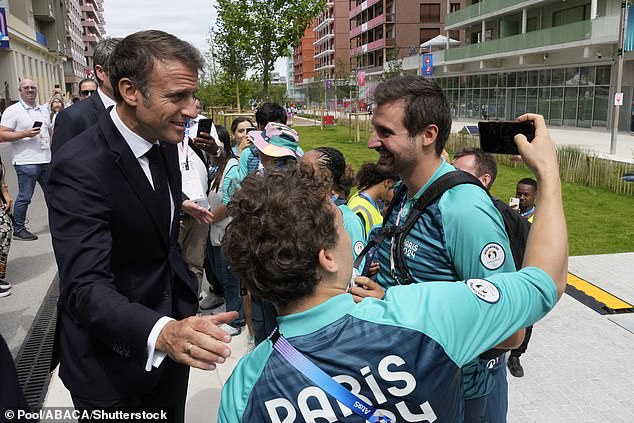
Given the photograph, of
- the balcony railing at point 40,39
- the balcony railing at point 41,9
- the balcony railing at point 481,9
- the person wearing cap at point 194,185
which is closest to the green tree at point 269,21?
the person wearing cap at point 194,185

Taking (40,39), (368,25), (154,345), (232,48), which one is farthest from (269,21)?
(368,25)

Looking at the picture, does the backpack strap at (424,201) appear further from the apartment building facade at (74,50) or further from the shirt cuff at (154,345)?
the apartment building facade at (74,50)

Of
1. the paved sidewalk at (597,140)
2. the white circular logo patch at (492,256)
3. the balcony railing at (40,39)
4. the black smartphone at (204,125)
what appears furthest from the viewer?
the balcony railing at (40,39)

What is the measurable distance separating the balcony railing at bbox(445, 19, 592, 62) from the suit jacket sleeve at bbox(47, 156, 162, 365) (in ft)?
98.2

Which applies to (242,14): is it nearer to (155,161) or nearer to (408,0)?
(155,161)

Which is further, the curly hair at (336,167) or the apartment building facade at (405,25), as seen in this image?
the apartment building facade at (405,25)

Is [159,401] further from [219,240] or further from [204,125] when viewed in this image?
[219,240]

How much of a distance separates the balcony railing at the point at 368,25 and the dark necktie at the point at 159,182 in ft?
232

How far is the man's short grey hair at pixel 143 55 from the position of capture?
2.10 meters

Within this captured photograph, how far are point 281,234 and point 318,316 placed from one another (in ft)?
0.71

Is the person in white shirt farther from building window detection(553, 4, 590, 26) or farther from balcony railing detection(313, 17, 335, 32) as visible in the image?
balcony railing detection(313, 17, 335, 32)

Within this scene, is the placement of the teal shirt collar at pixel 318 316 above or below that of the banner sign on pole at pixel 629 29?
below

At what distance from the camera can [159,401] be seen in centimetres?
253

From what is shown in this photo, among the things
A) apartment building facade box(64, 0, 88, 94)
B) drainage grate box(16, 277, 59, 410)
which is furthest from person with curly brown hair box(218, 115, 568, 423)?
apartment building facade box(64, 0, 88, 94)
